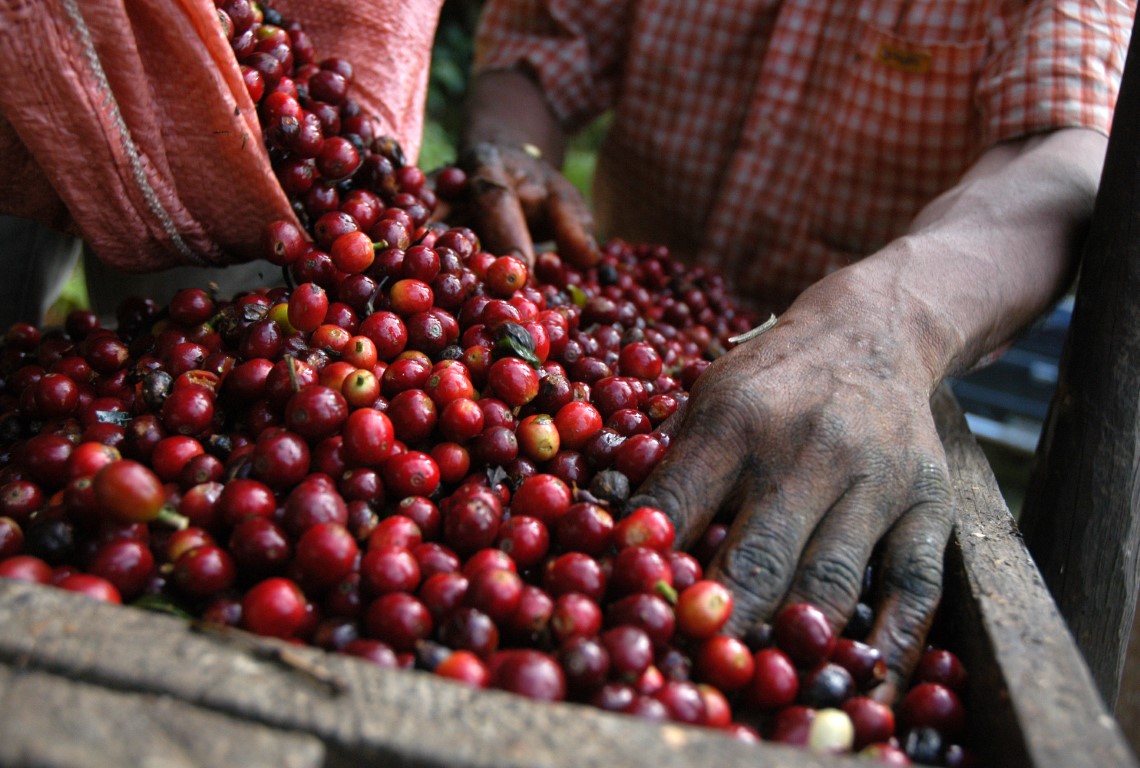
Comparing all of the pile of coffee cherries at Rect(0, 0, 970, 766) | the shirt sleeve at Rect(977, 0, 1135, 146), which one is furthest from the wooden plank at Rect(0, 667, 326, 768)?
the shirt sleeve at Rect(977, 0, 1135, 146)

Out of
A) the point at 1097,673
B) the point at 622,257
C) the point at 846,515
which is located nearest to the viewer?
the point at 846,515

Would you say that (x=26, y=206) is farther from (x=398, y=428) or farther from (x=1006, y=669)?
(x=1006, y=669)

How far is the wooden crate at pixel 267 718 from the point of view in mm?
1101

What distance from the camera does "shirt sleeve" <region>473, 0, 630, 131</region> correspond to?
4.82m

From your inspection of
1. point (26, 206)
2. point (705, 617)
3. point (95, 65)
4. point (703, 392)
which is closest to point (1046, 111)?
point (703, 392)

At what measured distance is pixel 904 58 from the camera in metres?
3.94

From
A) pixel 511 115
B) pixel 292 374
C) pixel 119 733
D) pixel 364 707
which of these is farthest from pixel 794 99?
pixel 119 733

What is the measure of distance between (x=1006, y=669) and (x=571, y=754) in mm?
861

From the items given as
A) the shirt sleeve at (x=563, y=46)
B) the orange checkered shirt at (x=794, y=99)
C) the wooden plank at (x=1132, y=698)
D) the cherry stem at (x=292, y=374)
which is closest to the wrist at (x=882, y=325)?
the cherry stem at (x=292, y=374)

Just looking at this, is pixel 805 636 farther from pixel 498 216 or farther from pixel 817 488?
pixel 498 216

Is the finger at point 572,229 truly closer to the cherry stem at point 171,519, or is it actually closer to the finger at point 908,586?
the finger at point 908,586

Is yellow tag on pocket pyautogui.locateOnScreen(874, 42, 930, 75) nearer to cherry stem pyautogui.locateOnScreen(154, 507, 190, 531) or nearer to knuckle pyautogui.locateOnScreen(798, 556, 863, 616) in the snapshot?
knuckle pyautogui.locateOnScreen(798, 556, 863, 616)

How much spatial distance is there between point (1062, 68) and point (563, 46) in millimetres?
2563

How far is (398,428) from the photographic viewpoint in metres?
1.93
